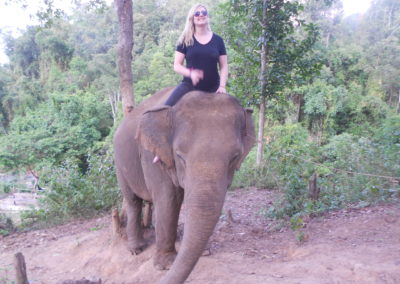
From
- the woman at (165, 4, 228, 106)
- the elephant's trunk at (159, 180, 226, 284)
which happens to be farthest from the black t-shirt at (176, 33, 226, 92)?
the elephant's trunk at (159, 180, 226, 284)

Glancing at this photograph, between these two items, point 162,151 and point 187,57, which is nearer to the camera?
point 162,151

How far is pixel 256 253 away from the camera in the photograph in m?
4.37

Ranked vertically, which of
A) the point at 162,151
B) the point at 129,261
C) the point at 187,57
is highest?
the point at 187,57

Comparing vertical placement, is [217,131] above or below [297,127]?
above

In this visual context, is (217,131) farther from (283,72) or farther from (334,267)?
(283,72)

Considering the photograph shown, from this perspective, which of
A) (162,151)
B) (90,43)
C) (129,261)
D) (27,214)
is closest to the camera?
(162,151)

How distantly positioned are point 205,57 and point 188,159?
4.42 feet

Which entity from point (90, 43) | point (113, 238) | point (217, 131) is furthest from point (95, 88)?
point (217, 131)

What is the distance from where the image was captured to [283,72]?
9461 millimetres

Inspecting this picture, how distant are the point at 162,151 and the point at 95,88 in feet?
108

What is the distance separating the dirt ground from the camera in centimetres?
340

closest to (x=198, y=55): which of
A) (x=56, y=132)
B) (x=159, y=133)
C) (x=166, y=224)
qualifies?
(x=159, y=133)

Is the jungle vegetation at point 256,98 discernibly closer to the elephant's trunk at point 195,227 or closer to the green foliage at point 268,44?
the green foliage at point 268,44

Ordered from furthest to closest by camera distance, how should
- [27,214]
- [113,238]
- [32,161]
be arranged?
[32,161]
[27,214]
[113,238]
